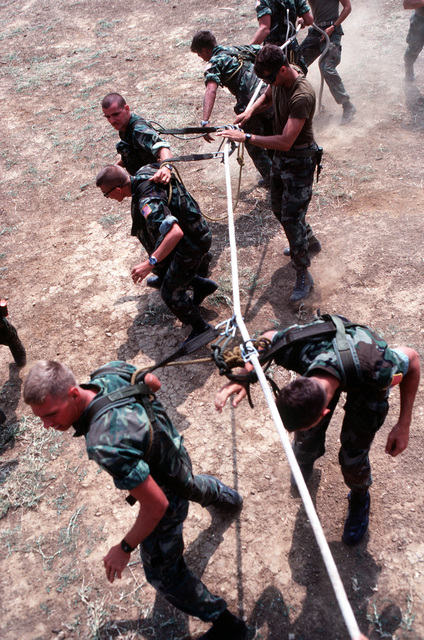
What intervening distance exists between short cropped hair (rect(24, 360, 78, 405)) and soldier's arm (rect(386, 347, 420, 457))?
6.28ft

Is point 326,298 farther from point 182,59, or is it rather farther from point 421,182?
point 182,59

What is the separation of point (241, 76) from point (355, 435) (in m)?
5.00

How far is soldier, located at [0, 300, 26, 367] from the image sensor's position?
4.98 meters

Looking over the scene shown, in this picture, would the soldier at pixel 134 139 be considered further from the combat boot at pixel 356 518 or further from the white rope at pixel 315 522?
the combat boot at pixel 356 518

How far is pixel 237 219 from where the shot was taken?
6.70 meters

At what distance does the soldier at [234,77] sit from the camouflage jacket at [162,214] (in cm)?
175

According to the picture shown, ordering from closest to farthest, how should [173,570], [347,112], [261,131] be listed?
1. [173,570]
2. [261,131]
3. [347,112]

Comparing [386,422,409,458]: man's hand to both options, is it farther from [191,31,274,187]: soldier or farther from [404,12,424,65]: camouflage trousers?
[404,12,424,65]: camouflage trousers

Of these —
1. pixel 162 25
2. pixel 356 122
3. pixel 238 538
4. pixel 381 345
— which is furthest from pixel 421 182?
pixel 162 25

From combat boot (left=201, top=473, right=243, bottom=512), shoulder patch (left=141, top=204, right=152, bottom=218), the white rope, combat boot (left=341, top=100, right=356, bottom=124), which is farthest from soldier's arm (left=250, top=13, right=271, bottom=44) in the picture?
combat boot (left=201, top=473, right=243, bottom=512)

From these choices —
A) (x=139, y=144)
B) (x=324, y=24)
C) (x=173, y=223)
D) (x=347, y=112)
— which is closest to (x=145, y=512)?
(x=173, y=223)

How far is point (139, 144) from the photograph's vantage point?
207 inches

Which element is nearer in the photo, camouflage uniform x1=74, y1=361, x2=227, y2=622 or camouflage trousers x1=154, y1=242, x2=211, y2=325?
camouflage uniform x1=74, y1=361, x2=227, y2=622

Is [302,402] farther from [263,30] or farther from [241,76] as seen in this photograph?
[263,30]
